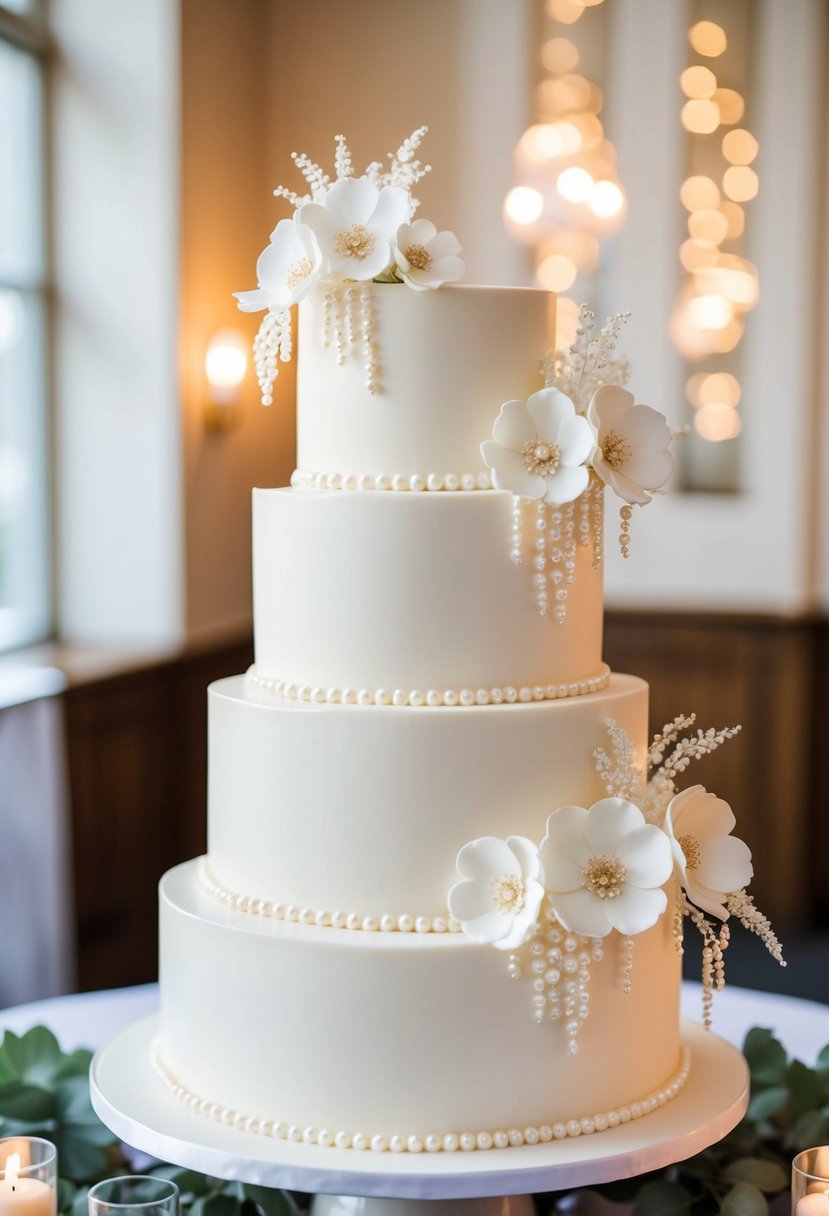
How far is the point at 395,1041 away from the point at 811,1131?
89 centimetres

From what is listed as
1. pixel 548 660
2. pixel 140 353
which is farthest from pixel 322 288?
pixel 140 353

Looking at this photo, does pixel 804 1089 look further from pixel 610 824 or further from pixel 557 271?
pixel 557 271

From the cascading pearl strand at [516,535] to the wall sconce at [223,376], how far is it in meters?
3.68

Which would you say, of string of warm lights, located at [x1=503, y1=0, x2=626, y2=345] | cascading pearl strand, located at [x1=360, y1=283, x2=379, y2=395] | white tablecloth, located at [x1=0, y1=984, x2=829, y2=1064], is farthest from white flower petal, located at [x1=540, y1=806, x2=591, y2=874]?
string of warm lights, located at [x1=503, y1=0, x2=626, y2=345]

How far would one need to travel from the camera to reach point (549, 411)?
6.29 ft

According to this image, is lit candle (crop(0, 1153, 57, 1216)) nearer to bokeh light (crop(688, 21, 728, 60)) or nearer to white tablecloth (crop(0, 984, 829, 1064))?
white tablecloth (crop(0, 984, 829, 1064))

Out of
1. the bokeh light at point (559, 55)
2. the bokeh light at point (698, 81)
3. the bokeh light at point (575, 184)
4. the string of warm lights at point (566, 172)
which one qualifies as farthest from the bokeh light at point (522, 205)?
the bokeh light at point (698, 81)

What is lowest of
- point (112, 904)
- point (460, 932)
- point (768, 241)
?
point (112, 904)

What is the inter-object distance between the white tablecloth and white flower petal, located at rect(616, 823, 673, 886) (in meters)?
0.93

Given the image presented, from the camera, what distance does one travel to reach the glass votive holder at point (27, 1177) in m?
1.86

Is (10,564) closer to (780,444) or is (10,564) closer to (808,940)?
(780,444)

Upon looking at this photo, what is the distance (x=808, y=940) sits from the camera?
5.76 meters

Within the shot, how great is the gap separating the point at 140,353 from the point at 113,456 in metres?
0.39

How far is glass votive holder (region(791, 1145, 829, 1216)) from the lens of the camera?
5.88 feet
